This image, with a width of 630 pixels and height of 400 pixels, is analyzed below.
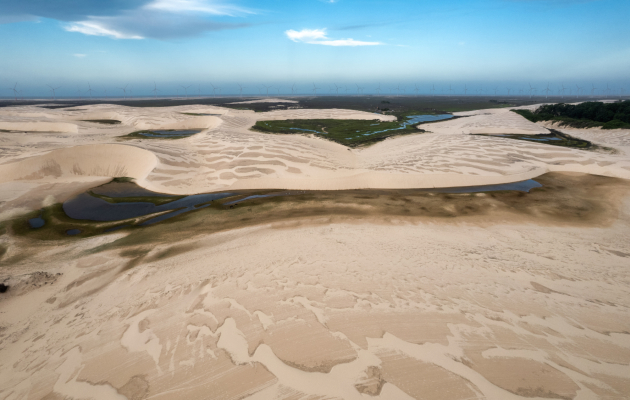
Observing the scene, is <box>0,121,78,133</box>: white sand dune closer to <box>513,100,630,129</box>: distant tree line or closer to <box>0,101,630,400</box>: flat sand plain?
<box>0,101,630,400</box>: flat sand plain

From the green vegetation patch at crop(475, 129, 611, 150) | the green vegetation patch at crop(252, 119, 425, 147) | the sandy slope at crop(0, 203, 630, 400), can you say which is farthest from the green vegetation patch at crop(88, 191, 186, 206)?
the green vegetation patch at crop(475, 129, 611, 150)

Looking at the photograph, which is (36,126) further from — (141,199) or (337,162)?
(337,162)

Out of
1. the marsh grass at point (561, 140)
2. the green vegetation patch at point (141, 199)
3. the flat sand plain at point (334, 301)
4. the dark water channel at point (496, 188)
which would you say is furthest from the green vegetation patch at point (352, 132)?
the green vegetation patch at point (141, 199)

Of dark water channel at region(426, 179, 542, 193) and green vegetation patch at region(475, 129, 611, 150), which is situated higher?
green vegetation patch at region(475, 129, 611, 150)

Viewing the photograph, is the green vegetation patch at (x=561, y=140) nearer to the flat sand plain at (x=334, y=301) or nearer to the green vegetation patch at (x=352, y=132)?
the green vegetation patch at (x=352, y=132)

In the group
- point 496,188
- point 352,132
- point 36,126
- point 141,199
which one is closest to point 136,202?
point 141,199

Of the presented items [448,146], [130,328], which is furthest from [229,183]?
[448,146]
